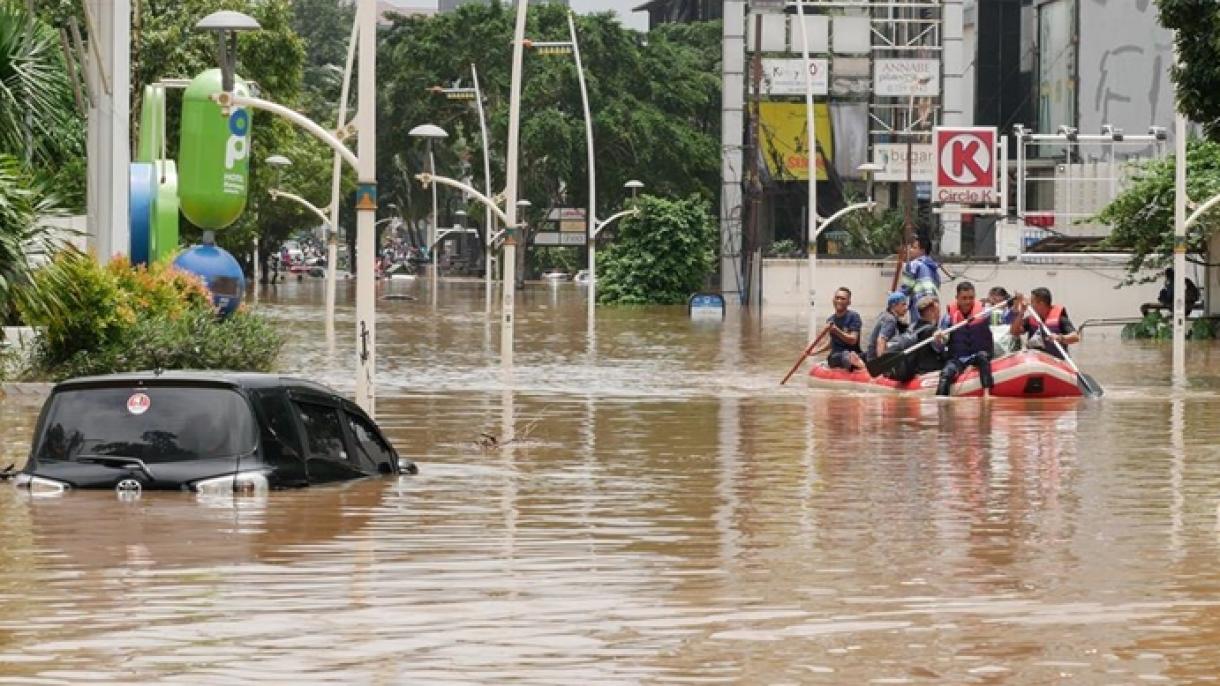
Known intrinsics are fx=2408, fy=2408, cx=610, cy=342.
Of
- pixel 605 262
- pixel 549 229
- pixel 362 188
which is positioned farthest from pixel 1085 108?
pixel 362 188

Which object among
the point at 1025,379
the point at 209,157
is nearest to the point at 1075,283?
the point at 209,157

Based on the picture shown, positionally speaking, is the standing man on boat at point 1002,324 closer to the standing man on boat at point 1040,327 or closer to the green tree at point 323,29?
the standing man on boat at point 1040,327

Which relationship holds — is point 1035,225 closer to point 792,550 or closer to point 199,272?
point 199,272

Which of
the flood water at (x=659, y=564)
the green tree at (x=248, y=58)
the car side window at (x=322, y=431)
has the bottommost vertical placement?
the flood water at (x=659, y=564)

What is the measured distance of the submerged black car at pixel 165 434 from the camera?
48.5ft

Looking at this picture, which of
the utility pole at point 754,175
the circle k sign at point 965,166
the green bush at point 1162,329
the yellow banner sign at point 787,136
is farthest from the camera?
the yellow banner sign at point 787,136

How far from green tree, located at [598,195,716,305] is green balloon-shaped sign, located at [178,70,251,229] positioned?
4784 centimetres

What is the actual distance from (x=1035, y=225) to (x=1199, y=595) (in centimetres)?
6358

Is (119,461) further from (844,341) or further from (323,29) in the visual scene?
(323,29)

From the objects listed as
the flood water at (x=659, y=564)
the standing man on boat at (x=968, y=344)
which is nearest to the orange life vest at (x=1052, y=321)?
the standing man on boat at (x=968, y=344)

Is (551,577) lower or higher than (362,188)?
lower

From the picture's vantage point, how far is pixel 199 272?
3831 cm

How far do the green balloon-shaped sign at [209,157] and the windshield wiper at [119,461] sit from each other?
81.7 feet

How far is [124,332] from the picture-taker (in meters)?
28.9
